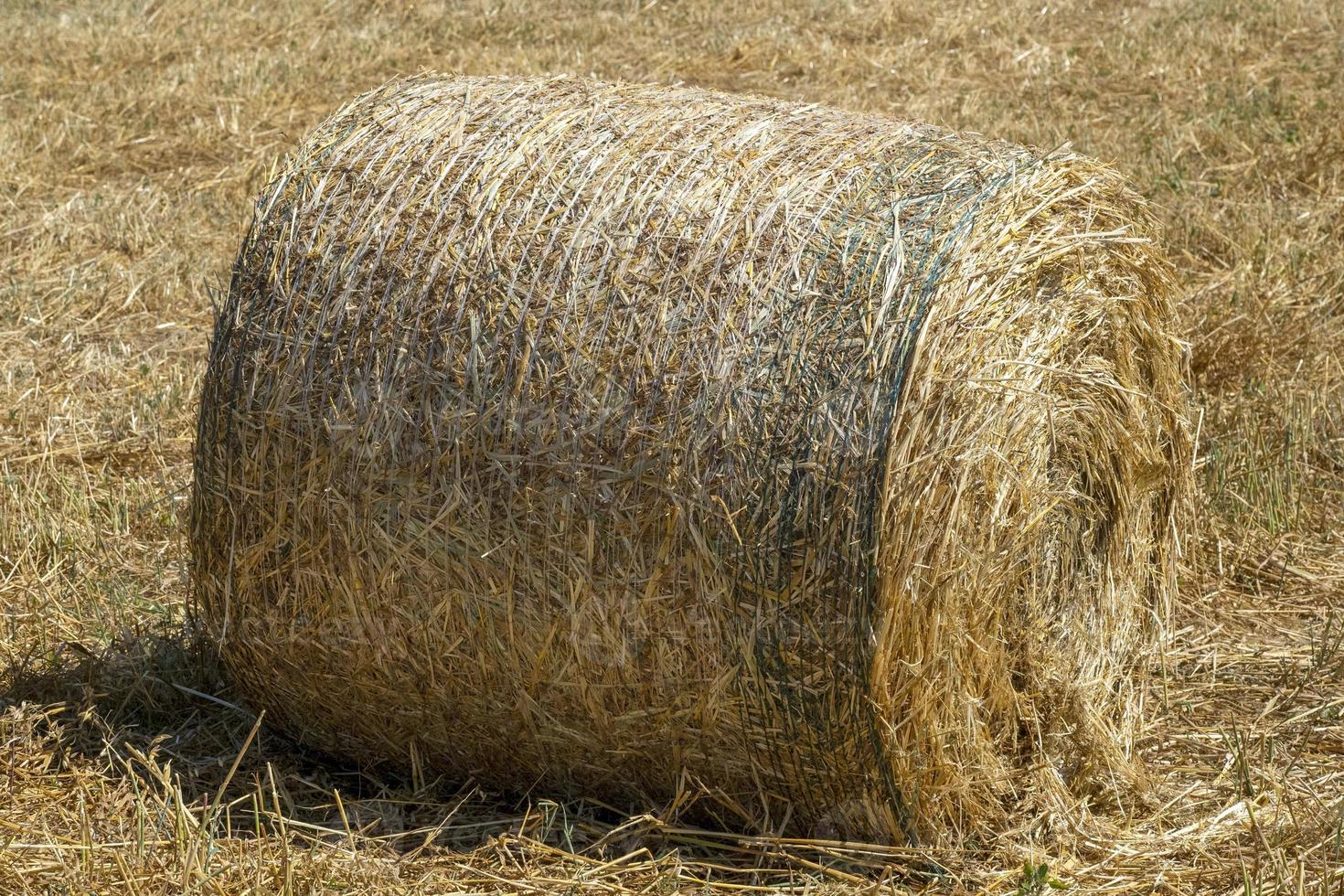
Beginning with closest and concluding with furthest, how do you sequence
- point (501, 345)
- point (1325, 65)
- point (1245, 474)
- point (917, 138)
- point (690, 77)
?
point (501, 345) < point (917, 138) < point (1245, 474) < point (1325, 65) < point (690, 77)

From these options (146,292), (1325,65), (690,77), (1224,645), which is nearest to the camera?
(1224,645)

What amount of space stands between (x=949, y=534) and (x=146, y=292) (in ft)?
17.1

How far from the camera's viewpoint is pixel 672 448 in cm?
328

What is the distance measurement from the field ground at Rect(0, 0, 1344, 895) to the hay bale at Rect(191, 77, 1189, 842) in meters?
0.26

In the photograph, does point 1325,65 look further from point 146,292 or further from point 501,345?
point 501,345

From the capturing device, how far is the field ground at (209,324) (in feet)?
11.7

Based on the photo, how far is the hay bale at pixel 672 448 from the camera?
3264mm

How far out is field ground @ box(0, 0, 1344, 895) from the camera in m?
3.57

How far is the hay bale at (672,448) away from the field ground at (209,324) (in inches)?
10.2

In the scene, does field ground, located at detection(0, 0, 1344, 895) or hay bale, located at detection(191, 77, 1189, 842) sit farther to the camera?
field ground, located at detection(0, 0, 1344, 895)

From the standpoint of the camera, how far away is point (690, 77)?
34.6 feet

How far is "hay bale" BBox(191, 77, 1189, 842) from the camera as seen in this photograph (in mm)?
3264

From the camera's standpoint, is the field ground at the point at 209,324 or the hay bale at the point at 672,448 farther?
the field ground at the point at 209,324

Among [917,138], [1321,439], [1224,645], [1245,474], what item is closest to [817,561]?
[917,138]
